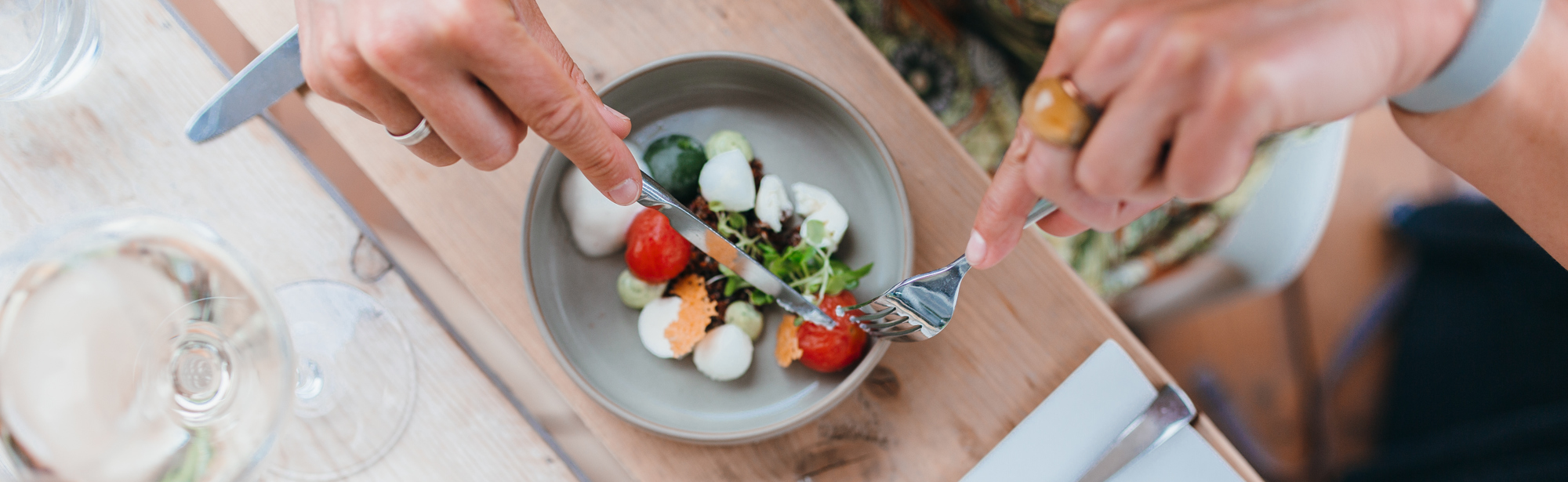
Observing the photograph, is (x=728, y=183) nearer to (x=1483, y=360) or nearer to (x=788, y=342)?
(x=788, y=342)

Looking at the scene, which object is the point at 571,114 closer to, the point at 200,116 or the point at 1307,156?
the point at 200,116

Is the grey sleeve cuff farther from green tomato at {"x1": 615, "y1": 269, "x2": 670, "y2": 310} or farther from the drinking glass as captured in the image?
the drinking glass

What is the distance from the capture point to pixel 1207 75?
1.20 feet

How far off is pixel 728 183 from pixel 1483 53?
513mm

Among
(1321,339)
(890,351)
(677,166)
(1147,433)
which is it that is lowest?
(1321,339)

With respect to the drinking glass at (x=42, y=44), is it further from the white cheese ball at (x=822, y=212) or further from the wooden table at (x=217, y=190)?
the white cheese ball at (x=822, y=212)

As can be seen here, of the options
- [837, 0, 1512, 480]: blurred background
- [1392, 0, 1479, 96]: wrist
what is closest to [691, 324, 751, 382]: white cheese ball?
[1392, 0, 1479, 96]: wrist

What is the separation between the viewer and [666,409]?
2.15ft

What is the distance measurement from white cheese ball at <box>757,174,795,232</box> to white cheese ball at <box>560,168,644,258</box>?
11cm

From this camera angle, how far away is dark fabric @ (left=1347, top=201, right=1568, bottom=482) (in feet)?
2.97

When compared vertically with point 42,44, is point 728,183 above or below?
below

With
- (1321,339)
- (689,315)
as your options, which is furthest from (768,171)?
(1321,339)

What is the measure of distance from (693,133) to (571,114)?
0.23 m

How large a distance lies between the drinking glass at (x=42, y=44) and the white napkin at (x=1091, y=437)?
834mm
